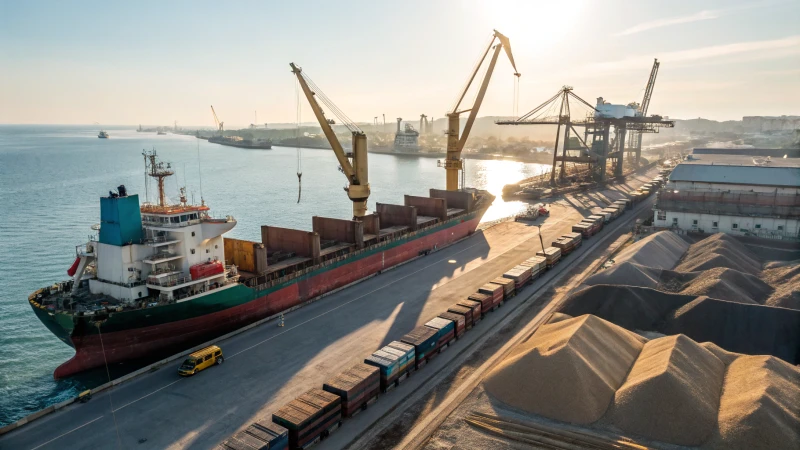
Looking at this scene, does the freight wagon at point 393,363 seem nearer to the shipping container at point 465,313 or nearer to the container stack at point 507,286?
the shipping container at point 465,313

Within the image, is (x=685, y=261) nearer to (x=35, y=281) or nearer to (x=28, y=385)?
(x=28, y=385)

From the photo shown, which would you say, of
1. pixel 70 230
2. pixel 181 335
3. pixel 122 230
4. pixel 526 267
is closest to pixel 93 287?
pixel 122 230

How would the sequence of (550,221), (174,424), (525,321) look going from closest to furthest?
1. (174,424)
2. (525,321)
3. (550,221)

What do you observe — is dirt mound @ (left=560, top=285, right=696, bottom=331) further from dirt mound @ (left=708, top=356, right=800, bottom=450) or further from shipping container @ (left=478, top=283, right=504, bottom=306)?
dirt mound @ (left=708, top=356, right=800, bottom=450)

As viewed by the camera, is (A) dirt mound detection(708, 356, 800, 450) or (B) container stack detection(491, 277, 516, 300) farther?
(B) container stack detection(491, 277, 516, 300)

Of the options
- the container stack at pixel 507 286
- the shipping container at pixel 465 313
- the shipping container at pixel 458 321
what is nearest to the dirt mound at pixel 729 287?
the container stack at pixel 507 286

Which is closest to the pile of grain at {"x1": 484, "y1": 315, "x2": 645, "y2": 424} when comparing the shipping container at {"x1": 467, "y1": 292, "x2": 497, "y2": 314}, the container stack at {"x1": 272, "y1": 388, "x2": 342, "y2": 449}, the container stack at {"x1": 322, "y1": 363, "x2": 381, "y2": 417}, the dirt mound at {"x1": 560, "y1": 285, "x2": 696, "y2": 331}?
the dirt mound at {"x1": 560, "y1": 285, "x2": 696, "y2": 331}
